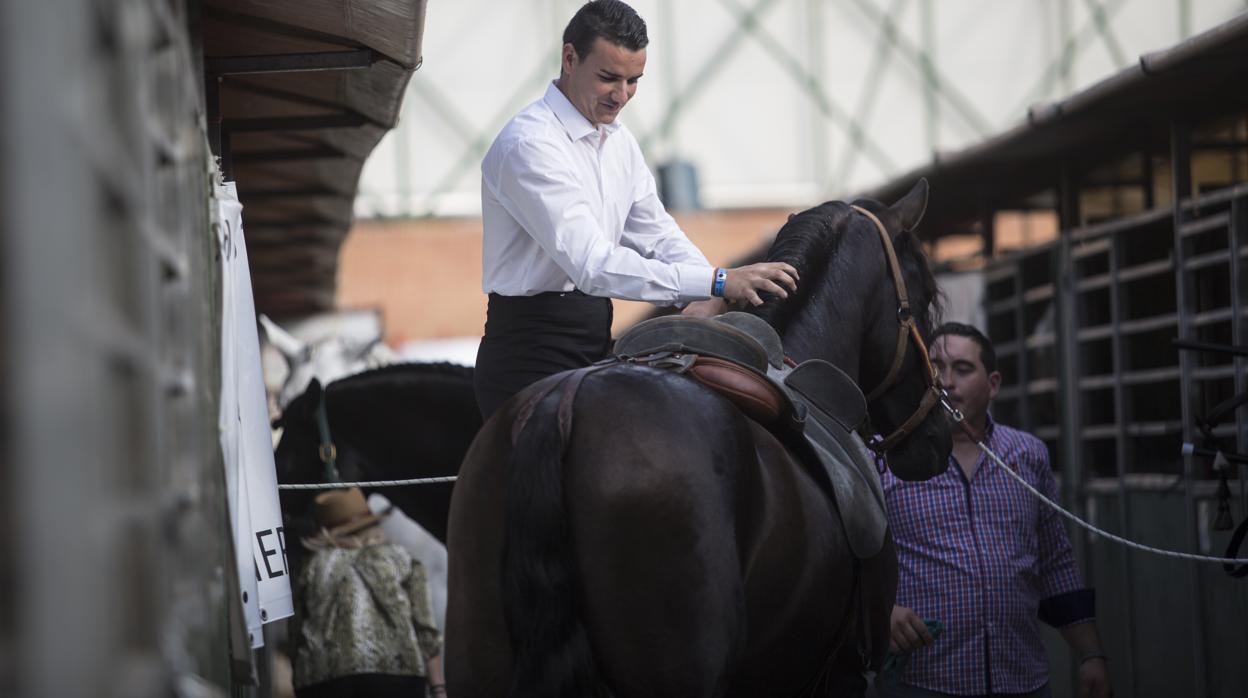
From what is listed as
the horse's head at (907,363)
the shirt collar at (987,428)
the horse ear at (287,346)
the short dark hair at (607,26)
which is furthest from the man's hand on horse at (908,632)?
the horse ear at (287,346)

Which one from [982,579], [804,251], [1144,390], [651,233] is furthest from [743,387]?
[1144,390]

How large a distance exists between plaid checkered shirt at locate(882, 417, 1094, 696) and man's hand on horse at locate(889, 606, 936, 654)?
282 millimetres

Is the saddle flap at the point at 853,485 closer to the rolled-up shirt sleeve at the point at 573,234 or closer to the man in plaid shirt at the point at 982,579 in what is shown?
the rolled-up shirt sleeve at the point at 573,234

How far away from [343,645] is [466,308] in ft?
58.3

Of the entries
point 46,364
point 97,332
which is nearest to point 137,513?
point 97,332

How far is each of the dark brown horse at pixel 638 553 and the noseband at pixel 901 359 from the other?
3.53ft

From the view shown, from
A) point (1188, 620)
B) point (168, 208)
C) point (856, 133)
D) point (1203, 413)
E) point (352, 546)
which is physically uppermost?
point (856, 133)

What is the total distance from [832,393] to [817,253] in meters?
0.49

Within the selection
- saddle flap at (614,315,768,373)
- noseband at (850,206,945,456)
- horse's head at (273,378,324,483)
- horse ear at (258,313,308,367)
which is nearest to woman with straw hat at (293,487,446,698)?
horse's head at (273,378,324,483)

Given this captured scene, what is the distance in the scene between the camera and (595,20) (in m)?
4.54

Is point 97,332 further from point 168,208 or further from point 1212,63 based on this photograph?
point 1212,63

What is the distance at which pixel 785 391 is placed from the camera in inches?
164

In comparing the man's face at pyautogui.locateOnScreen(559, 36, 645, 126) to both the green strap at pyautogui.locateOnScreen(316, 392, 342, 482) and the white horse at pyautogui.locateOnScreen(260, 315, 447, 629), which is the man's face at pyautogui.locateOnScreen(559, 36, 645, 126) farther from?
the white horse at pyautogui.locateOnScreen(260, 315, 447, 629)

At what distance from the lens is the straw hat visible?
26.9 feet
